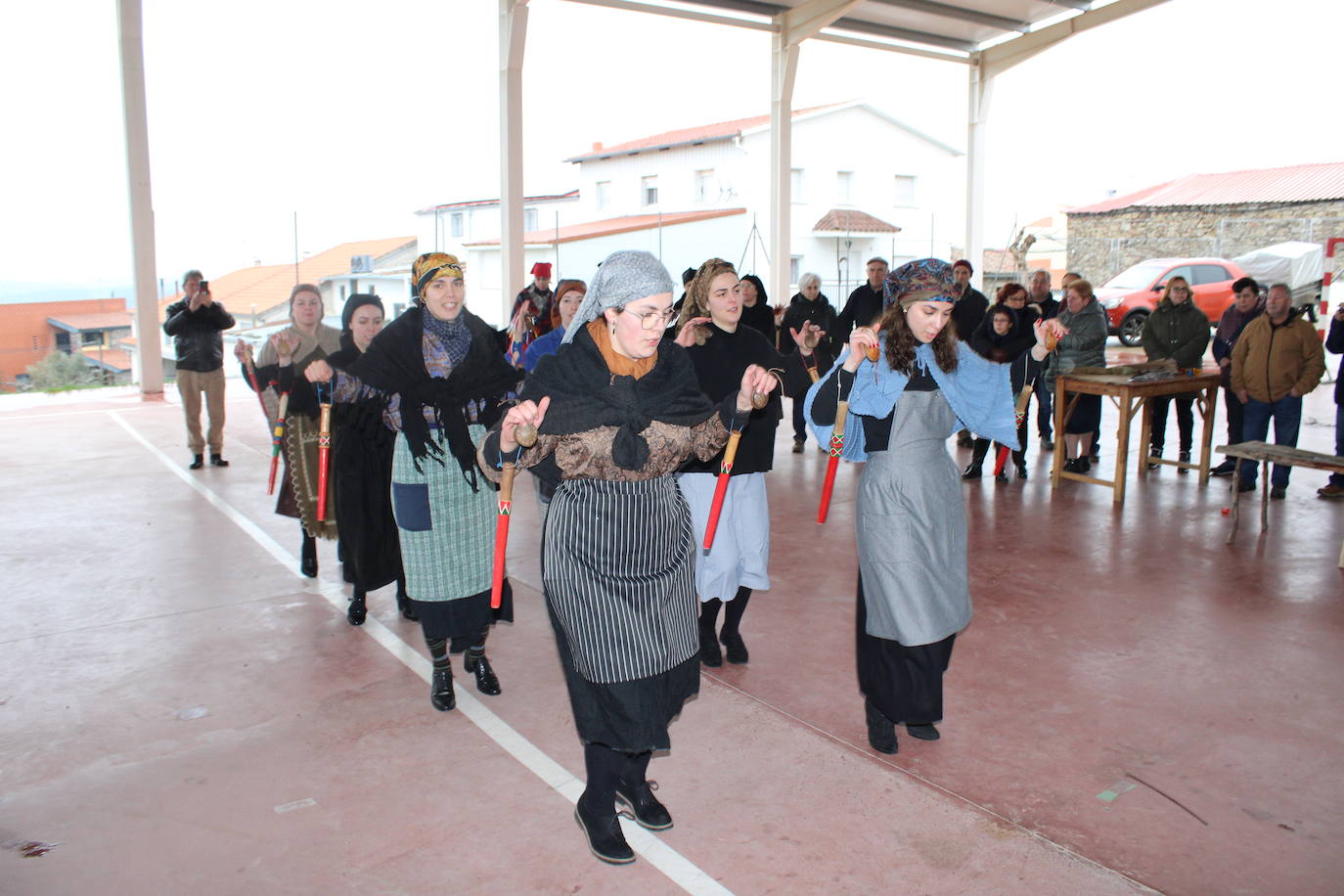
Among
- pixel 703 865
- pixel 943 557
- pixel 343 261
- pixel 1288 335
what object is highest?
pixel 343 261

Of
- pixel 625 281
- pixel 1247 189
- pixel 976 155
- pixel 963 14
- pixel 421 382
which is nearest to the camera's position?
pixel 625 281

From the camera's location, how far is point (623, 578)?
2.87 meters

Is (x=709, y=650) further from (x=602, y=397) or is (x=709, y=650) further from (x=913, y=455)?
(x=602, y=397)

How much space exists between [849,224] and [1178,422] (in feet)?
63.7

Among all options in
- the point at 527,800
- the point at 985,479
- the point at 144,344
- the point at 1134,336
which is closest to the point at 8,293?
the point at 144,344

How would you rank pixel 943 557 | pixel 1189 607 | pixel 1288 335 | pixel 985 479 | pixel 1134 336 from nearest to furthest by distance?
pixel 943 557 < pixel 1189 607 < pixel 1288 335 < pixel 985 479 < pixel 1134 336

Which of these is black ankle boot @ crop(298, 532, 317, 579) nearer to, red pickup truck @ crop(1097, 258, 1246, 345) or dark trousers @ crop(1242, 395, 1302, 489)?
dark trousers @ crop(1242, 395, 1302, 489)

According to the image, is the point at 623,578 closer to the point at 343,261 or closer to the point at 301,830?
the point at 301,830

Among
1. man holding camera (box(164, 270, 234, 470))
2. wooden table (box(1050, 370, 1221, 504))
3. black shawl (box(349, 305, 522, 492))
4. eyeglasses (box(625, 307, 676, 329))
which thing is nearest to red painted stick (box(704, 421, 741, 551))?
eyeglasses (box(625, 307, 676, 329))

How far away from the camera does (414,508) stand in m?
4.08

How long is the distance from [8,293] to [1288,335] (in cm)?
1874

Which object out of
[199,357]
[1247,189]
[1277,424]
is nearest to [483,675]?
[199,357]

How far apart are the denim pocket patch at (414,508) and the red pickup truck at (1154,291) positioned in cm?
1867

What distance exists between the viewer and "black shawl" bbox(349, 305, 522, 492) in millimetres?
4000
